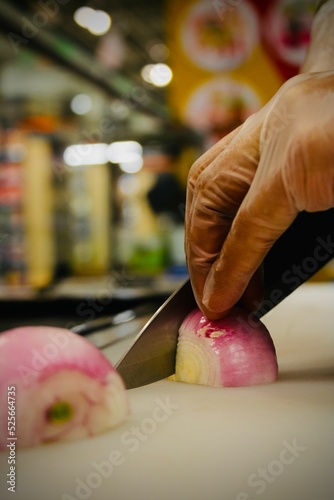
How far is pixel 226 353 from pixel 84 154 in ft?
23.3

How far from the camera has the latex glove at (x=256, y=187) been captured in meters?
0.75

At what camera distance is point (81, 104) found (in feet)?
28.6

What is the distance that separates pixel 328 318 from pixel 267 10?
2.59 metres

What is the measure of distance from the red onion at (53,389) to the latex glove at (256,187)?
276 mm

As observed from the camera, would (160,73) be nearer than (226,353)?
No

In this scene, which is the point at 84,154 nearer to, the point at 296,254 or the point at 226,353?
the point at 296,254

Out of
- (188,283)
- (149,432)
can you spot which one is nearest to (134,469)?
(149,432)

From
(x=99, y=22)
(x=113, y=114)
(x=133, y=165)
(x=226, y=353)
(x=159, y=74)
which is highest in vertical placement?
(x=99, y=22)

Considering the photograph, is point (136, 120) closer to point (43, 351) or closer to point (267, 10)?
point (267, 10)

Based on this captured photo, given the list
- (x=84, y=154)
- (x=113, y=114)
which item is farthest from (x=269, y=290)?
(x=84, y=154)

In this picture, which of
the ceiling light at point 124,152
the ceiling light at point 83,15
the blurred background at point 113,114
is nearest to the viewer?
the blurred background at point 113,114

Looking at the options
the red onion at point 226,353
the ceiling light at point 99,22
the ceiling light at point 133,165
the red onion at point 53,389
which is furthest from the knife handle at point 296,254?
the ceiling light at point 133,165

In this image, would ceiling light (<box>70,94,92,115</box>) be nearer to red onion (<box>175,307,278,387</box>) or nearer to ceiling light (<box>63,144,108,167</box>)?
ceiling light (<box>63,144,108,167</box>)

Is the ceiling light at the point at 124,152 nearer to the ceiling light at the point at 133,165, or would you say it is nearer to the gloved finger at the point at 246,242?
the ceiling light at the point at 133,165
